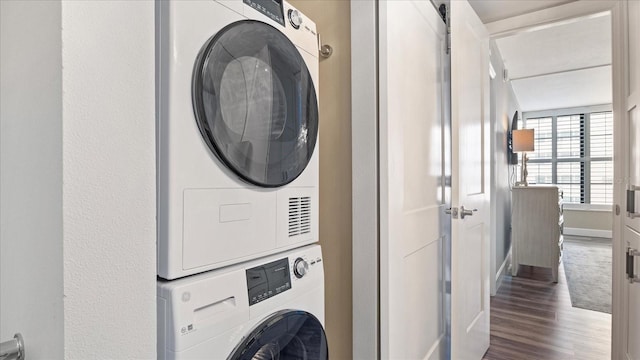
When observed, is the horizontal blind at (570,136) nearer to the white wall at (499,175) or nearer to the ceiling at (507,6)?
the white wall at (499,175)

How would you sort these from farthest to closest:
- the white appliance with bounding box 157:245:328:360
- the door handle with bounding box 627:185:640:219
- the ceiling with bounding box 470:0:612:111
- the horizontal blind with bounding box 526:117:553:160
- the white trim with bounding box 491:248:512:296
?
1. the horizontal blind with bounding box 526:117:553:160
2. the white trim with bounding box 491:248:512:296
3. the ceiling with bounding box 470:0:612:111
4. the door handle with bounding box 627:185:640:219
5. the white appliance with bounding box 157:245:328:360

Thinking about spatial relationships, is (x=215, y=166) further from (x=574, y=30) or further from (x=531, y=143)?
(x=531, y=143)

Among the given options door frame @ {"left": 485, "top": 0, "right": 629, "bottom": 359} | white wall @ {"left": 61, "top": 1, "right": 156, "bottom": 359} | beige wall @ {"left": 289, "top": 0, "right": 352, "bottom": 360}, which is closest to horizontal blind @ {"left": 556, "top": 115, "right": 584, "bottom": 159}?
door frame @ {"left": 485, "top": 0, "right": 629, "bottom": 359}

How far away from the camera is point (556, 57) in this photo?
390 cm

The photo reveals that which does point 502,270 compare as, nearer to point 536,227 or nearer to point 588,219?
point 536,227

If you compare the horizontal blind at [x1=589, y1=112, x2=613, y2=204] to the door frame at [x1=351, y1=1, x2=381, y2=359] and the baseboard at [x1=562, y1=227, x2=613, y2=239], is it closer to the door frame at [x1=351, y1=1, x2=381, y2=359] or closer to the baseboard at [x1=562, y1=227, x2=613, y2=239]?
the baseboard at [x1=562, y1=227, x2=613, y2=239]

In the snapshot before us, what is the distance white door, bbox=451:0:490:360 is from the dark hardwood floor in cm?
26

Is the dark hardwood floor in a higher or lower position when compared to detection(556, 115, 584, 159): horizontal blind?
lower

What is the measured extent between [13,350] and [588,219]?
7.92 meters

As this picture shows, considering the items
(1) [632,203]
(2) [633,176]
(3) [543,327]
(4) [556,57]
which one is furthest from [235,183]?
(4) [556,57]

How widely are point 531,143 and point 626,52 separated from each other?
244cm

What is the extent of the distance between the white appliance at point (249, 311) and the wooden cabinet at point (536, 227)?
138 inches

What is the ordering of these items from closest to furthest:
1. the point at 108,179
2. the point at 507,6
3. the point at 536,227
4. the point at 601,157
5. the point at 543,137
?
the point at 108,179 < the point at 507,6 < the point at 536,227 < the point at 601,157 < the point at 543,137

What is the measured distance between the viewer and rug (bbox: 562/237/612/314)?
3154 millimetres
